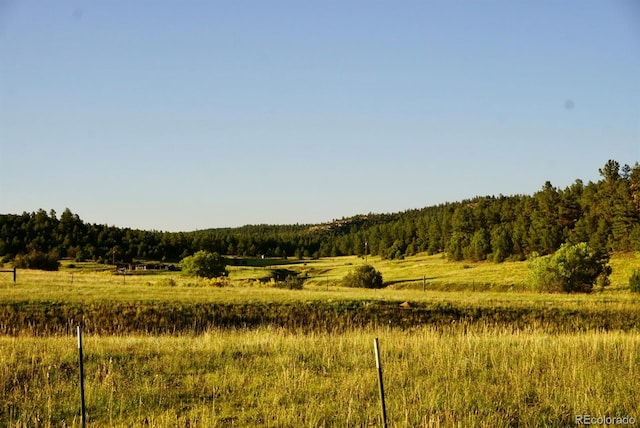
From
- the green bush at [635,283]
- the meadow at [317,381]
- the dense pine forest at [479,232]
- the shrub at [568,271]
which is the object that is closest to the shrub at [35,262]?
the dense pine forest at [479,232]

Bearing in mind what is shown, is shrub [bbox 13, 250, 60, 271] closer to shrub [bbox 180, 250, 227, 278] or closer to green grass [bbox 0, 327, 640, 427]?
shrub [bbox 180, 250, 227, 278]

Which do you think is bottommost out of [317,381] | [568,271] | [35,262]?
[568,271]

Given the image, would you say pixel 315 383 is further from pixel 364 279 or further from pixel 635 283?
pixel 364 279

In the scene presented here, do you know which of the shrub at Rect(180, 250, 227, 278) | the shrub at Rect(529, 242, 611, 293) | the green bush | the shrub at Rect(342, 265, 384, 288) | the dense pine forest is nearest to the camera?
the green bush

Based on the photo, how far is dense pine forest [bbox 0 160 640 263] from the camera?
93062 mm

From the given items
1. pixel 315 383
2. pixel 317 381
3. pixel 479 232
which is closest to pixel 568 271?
pixel 317 381

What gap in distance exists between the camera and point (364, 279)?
72.1 metres

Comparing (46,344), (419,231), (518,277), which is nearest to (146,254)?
(419,231)

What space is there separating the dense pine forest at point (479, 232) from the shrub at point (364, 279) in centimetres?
4065

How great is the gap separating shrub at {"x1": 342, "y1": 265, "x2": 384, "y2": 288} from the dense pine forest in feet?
133

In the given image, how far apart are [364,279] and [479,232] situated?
53160 millimetres

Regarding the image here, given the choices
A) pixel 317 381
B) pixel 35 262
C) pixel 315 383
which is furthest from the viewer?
pixel 35 262

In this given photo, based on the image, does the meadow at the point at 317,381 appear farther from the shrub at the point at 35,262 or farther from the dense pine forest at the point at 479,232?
the dense pine forest at the point at 479,232

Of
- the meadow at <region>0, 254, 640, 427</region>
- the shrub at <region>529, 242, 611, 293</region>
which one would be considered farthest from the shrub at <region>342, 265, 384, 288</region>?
the meadow at <region>0, 254, 640, 427</region>
